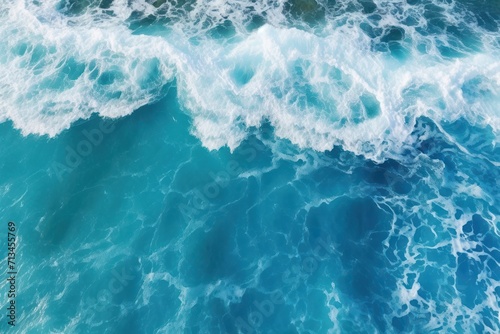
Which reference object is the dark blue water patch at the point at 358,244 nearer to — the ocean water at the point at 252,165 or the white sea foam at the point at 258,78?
the ocean water at the point at 252,165

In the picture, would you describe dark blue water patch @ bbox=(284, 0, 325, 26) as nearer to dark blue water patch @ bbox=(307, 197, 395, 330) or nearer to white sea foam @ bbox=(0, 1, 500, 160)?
white sea foam @ bbox=(0, 1, 500, 160)

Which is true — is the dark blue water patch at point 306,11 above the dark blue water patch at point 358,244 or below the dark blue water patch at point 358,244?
above

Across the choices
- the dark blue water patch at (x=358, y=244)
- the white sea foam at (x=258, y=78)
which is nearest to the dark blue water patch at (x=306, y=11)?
the white sea foam at (x=258, y=78)

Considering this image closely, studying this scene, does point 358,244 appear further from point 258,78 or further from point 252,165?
point 258,78

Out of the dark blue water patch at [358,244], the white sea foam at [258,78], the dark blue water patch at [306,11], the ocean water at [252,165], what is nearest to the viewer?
the ocean water at [252,165]

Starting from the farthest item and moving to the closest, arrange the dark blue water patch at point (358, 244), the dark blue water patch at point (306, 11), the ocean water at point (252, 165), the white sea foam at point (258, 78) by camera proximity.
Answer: the dark blue water patch at point (306, 11)
the white sea foam at point (258, 78)
the dark blue water patch at point (358, 244)
the ocean water at point (252, 165)

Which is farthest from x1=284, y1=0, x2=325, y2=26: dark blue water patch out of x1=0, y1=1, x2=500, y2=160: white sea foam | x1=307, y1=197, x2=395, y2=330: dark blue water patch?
x1=307, y1=197, x2=395, y2=330: dark blue water patch

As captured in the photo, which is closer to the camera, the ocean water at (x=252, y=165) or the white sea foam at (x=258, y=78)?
the ocean water at (x=252, y=165)

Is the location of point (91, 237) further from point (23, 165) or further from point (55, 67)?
point (55, 67)

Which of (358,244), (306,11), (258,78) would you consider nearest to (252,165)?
(258,78)
